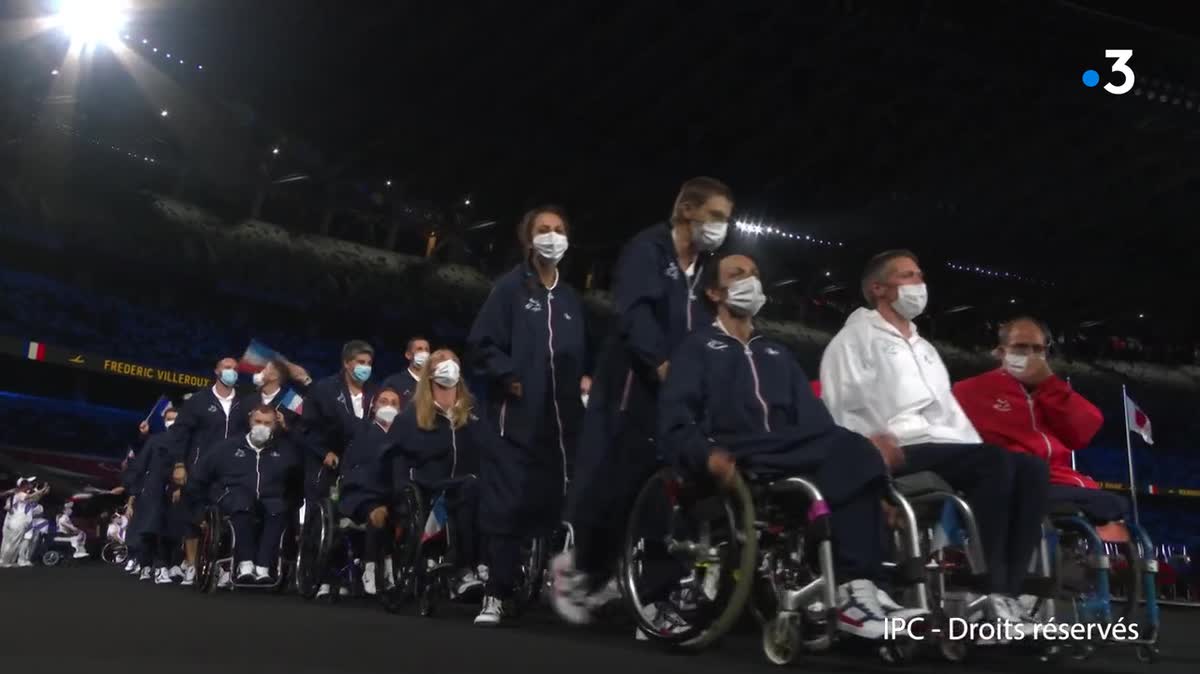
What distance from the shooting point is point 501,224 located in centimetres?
1816

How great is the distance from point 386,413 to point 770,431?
3.19 m

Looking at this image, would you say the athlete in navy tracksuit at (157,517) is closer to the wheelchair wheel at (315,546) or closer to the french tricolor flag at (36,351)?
the wheelchair wheel at (315,546)

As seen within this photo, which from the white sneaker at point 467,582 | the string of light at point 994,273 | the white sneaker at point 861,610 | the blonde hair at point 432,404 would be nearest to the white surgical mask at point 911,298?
the white sneaker at point 861,610

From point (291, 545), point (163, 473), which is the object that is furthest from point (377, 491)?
point (163, 473)

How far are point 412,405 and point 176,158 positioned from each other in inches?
474

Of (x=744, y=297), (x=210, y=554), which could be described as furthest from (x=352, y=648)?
(x=210, y=554)

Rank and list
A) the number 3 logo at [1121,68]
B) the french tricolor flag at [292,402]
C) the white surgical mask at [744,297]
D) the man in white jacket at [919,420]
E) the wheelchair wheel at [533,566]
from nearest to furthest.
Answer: the man in white jacket at [919,420] < the white surgical mask at [744,297] < the wheelchair wheel at [533,566] < the french tricolor flag at [292,402] < the number 3 logo at [1121,68]

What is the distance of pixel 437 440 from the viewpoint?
4.85 metres

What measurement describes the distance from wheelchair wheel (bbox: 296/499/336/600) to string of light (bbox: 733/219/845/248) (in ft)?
42.8

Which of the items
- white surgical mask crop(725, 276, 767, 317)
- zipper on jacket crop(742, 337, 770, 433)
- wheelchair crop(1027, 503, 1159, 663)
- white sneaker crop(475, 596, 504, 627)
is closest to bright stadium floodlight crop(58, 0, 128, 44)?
white sneaker crop(475, 596, 504, 627)

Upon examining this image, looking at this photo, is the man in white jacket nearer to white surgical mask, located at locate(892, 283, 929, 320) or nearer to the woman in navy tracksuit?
white surgical mask, located at locate(892, 283, 929, 320)

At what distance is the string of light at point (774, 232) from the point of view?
59.0ft

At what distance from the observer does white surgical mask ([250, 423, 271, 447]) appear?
615 cm

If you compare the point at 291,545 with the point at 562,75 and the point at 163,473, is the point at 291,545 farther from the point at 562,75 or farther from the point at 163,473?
the point at 562,75
